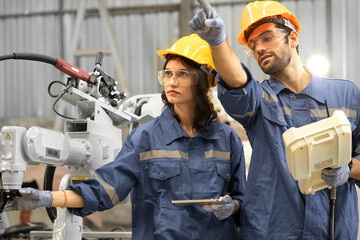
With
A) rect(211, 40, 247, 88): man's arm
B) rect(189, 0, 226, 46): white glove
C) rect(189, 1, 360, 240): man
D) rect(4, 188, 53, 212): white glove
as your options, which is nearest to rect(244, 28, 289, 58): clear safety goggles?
rect(189, 1, 360, 240): man

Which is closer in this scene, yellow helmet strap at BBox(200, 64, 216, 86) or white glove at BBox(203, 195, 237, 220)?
white glove at BBox(203, 195, 237, 220)

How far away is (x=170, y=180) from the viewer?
202 cm

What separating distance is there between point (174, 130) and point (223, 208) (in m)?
0.43

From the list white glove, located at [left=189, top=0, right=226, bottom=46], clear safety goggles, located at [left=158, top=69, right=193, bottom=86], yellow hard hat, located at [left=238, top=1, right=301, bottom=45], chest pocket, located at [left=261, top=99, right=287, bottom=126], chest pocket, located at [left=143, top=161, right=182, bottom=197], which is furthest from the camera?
clear safety goggles, located at [left=158, top=69, right=193, bottom=86]

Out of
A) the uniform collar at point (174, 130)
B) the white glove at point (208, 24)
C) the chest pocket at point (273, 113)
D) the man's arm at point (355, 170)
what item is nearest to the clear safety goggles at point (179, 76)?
the uniform collar at point (174, 130)

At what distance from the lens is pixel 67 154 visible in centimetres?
227

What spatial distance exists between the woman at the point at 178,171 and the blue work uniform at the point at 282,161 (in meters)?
0.20

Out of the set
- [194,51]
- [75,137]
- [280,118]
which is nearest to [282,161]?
[280,118]

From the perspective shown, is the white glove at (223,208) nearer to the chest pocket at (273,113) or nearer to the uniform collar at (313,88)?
the chest pocket at (273,113)

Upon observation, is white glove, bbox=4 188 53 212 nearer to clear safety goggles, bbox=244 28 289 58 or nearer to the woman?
the woman

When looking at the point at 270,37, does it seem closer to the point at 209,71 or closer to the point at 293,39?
the point at 293,39

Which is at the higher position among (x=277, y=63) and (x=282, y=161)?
(x=277, y=63)

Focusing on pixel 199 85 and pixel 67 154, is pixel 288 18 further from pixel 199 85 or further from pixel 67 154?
pixel 67 154

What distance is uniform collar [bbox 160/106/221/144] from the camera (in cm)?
209
